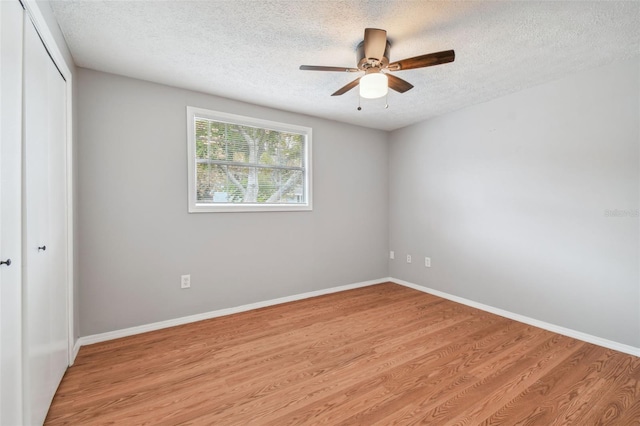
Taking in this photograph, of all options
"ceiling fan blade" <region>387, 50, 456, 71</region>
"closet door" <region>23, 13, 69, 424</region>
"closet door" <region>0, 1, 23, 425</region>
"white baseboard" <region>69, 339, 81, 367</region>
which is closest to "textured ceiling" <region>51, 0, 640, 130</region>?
"ceiling fan blade" <region>387, 50, 456, 71</region>

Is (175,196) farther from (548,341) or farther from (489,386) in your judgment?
(548,341)

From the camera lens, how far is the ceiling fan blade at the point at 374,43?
1724 millimetres

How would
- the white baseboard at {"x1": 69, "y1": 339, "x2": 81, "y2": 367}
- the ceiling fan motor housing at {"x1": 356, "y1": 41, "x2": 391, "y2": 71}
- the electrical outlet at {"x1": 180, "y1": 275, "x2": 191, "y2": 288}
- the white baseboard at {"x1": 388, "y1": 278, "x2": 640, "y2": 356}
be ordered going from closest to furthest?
the ceiling fan motor housing at {"x1": 356, "y1": 41, "x2": 391, "y2": 71}, the white baseboard at {"x1": 69, "y1": 339, "x2": 81, "y2": 367}, the white baseboard at {"x1": 388, "y1": 278, "x2": 640, "y2": 356}, the electrical outlet at {"x1": 180, "y1": 275, "x2": 191, "y2": 288}

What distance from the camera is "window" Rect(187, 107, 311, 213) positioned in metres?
3.00

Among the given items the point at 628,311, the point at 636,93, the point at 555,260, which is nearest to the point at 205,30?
the point at 636,93

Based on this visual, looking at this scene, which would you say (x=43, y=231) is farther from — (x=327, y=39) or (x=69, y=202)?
(x=327, y=39)

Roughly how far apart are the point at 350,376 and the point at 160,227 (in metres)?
2.18

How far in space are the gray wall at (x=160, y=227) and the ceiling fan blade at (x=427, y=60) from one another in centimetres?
186

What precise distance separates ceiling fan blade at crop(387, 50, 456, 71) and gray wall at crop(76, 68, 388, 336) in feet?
6.11

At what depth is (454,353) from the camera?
2291 millimetres

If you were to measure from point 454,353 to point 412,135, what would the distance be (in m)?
2.93

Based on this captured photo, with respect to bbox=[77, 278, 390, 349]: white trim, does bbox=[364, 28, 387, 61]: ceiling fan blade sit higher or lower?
higher

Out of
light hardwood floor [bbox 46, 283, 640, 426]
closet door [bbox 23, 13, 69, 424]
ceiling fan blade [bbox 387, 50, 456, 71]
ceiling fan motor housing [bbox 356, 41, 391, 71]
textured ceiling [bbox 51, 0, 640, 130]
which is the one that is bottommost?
light hardwood floor [bbox 46, 283, 640, 426]

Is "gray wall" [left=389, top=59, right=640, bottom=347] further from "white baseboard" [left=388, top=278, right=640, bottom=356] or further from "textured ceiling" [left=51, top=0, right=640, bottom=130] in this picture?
"textured ceiling" [left=51, top=0, right=640, bottom=130]
